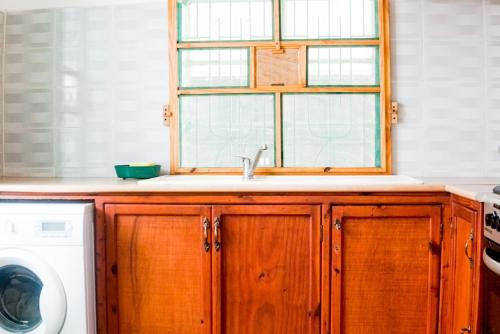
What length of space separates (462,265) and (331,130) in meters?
1.02

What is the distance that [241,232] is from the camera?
1.74 meters

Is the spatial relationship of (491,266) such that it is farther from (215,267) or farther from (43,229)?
(43,229)

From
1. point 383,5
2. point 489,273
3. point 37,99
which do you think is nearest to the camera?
point 489,273

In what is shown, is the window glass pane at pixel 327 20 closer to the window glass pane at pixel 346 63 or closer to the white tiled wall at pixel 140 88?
the window glass pane at pixel 346 63

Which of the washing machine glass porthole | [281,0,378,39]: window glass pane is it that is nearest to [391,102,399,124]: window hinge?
[281,0,378,39]: window glass pane

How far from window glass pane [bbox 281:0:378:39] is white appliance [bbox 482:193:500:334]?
1.28 metres

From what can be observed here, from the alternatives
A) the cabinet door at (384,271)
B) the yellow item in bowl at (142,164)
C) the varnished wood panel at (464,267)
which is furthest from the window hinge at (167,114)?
the varnished wood panel at (464,267)

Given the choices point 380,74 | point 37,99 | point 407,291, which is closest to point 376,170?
point 380,74

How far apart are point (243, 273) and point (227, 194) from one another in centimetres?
38

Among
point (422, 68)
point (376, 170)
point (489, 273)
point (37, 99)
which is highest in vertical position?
point (422, 68)

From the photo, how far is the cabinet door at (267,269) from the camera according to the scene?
173 cm

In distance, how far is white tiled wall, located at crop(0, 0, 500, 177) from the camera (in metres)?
2.25

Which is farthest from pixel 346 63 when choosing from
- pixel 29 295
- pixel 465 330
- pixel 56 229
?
pixel 29 295

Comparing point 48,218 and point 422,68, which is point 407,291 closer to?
point 422,68
